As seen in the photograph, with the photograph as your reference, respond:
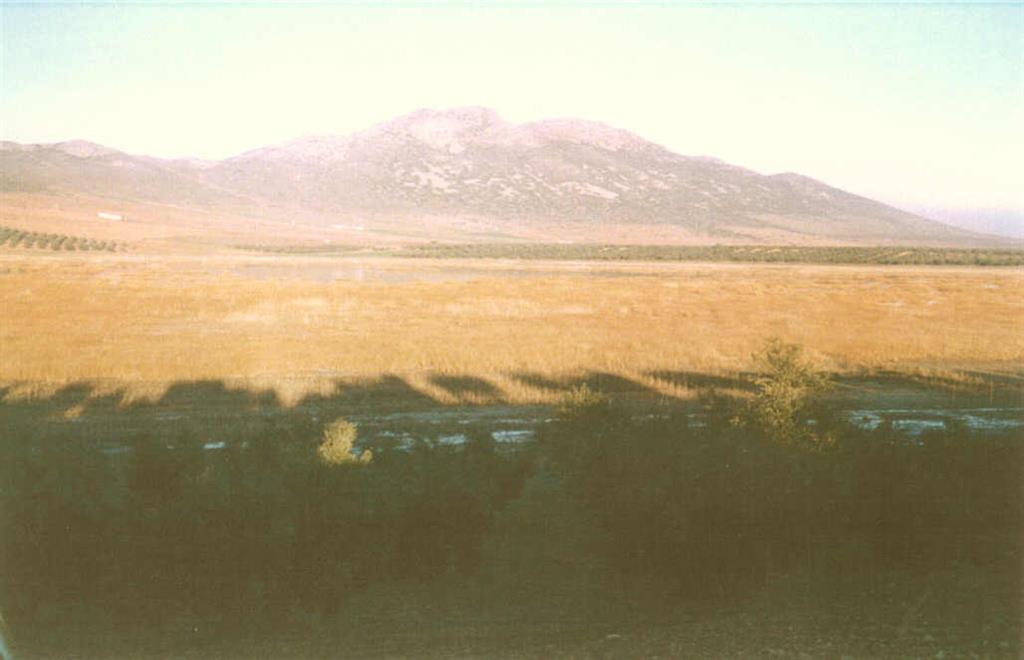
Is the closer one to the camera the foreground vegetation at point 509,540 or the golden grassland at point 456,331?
the foreground vegetation at point 509,540

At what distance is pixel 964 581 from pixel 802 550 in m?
1.51

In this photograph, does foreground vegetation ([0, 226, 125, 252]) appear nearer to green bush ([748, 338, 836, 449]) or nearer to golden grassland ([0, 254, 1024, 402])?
golden grassland ([0, 254, 1024, 402])

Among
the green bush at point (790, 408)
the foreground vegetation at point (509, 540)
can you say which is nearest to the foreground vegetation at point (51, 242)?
the foreground vegetation at point (509, 540)

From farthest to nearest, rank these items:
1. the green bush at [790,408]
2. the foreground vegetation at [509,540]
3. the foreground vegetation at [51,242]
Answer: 1. the foreground vegetation at [51,242]
2. the green bush at [790,408]
3. the foreground vegetation at [509,540]

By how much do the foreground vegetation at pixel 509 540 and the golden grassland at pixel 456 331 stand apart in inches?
292

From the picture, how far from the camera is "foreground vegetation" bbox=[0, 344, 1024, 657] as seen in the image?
769 centimetres

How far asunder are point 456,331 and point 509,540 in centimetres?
2166

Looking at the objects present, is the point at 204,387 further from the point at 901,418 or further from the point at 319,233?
the point at 319,233

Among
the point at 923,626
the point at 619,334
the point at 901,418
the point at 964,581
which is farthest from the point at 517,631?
the point at 619,334

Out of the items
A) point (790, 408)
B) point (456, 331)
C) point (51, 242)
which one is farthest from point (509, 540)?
point (51, 242)

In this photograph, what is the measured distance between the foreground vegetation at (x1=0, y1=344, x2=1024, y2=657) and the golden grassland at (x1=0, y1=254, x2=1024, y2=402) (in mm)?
7426

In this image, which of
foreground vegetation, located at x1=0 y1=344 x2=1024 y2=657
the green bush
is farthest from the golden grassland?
foreground vegetation, located at x1=0 y1=344 x2=1024 y2=657

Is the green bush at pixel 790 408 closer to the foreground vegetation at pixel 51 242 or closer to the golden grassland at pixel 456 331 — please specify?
the golden grassland at pixel 456 331

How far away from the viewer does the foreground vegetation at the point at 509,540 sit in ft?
25.2
